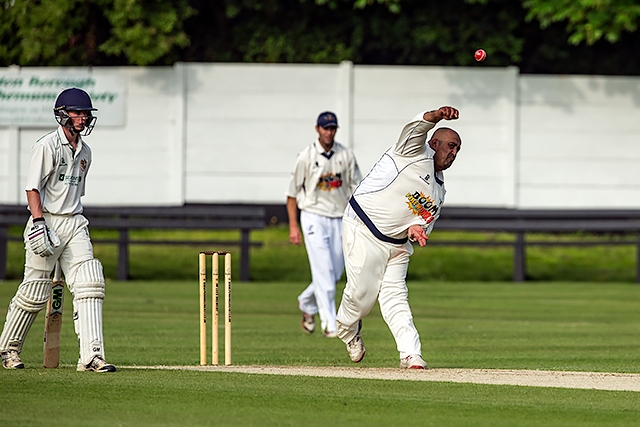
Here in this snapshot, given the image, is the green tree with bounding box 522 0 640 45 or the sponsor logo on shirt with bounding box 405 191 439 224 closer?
the sponsor logo on shirt with bounding box 405 191 439 224

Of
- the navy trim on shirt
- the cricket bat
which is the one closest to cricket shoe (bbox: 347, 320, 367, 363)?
the navy trim on shirt

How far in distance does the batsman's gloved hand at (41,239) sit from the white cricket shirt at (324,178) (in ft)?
15.3

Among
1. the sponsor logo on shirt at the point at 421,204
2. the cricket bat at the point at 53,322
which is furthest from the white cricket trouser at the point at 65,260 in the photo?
the sponsor logo on shirt at the point at 421,204

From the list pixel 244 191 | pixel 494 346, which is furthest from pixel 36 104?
pixel 494 346

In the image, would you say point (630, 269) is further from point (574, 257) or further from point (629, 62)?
point (629, 62)

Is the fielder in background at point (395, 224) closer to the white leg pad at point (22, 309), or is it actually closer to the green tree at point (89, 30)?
the white leg pad at point (22, 309)

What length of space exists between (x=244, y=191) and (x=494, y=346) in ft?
36.2

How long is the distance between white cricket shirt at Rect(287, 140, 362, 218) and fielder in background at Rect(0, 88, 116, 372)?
4.21 meters

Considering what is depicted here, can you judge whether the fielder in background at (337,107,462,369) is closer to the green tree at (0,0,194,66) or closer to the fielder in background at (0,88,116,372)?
the fielder in background at (0,88,116,372)

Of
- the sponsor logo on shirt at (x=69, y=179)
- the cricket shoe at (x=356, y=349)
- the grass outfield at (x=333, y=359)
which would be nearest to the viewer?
the grass outfield at (x=333, y=359)

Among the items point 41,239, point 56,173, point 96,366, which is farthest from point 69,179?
point 96,366

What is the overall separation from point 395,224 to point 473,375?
1263 millimetres

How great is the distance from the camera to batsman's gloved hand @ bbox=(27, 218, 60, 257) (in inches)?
340

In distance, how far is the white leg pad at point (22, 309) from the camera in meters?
9.03
